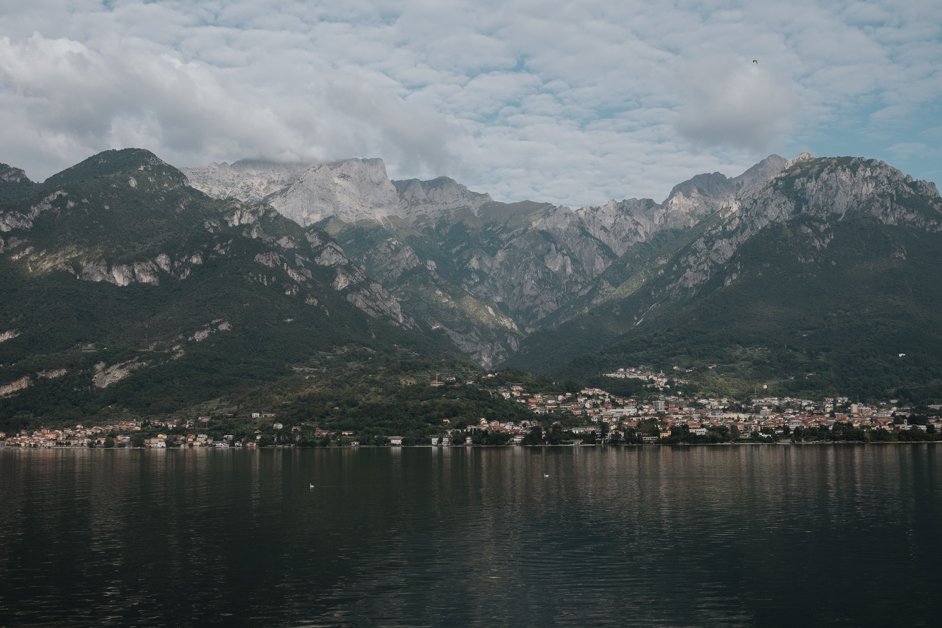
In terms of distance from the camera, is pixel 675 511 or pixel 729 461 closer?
pixel 675 511

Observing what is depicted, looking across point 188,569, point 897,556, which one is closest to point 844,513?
point 897,556

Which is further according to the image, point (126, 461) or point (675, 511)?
point (126, 461)

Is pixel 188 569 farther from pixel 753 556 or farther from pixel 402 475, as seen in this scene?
pixel 402 475

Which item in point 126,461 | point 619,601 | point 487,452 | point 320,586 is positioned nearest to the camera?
point 619,601

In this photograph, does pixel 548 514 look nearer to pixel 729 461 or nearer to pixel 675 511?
pixel 675 511

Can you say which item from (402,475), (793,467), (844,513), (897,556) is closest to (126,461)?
(402,475)

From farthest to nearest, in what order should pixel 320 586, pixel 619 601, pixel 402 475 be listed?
pixel 402 475
pixel 320 586
pixel 619 601
